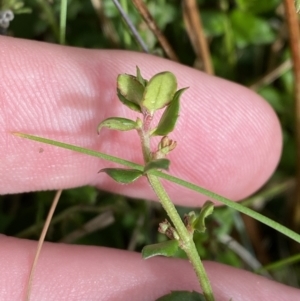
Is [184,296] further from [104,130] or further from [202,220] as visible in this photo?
[104,130]

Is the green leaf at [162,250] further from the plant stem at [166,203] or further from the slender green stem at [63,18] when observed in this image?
the slender green stem at [63,18]

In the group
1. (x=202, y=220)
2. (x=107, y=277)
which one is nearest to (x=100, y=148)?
(x=107, y=277)

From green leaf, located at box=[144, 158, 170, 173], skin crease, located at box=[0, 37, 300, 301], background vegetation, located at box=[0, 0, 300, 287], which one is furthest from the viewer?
background vegetation, located at box=[0, 0, 300, 287]

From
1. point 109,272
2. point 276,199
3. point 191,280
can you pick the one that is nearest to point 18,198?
point 109,272

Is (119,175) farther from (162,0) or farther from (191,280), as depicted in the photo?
(162,0)

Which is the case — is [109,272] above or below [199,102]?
below

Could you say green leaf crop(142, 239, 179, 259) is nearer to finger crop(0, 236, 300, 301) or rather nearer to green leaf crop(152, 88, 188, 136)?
green leaf crop(152, 88, 188, 136)

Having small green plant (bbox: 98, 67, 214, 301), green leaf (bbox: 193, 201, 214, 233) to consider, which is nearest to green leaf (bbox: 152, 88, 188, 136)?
small green plant (bbox: 98, 67, 214, 301)

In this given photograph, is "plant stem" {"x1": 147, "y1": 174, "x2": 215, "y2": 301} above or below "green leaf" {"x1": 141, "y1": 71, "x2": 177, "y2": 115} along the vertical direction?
below

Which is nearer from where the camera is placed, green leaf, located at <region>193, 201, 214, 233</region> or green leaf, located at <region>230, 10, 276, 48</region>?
green leaf, located at <region>193, 201, 214, 233</region>
